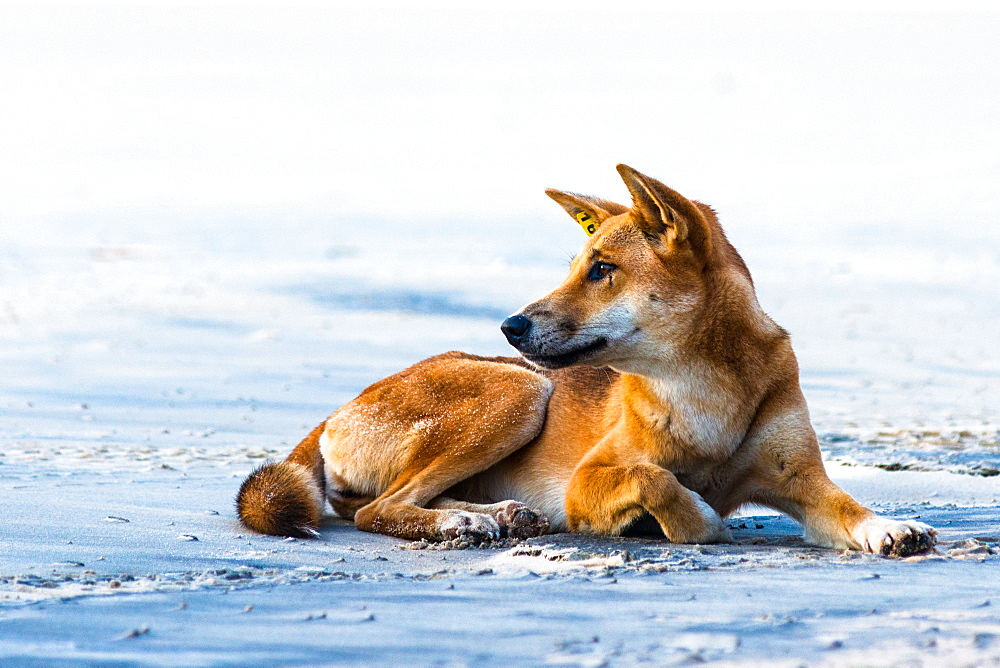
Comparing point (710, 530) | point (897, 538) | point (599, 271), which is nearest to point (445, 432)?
point (599, 271)

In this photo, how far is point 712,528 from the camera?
4711mm

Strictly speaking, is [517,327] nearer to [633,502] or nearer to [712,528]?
[633,502]

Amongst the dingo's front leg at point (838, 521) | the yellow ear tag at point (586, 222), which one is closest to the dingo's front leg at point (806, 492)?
the dingo's front leg at point (838, 521)

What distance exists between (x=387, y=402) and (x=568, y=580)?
215cm

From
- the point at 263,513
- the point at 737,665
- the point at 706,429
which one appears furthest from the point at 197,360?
the point at 737,665

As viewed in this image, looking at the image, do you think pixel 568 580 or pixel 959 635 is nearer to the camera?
pixel 959 635

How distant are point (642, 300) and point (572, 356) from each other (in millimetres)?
349

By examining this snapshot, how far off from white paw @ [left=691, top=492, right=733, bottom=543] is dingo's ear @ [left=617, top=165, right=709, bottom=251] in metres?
1.00

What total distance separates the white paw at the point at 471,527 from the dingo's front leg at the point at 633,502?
0.33 meters

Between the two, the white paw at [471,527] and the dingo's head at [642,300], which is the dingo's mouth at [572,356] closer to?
the dingo's head at [642,300]

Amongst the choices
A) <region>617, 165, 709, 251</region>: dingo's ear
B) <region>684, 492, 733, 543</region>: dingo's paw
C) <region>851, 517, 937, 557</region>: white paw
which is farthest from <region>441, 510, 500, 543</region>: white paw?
<region>851, 517, 937, 557</region>: white paw

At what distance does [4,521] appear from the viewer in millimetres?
4883

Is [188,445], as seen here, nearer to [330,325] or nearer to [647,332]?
[647,332]

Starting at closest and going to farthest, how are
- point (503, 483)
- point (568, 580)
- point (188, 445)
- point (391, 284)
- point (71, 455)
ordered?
1. point (568, 580)
2. point (503, 483)
3. point (71, 455)
4. point (188, 445)
5. point (391, 284)
